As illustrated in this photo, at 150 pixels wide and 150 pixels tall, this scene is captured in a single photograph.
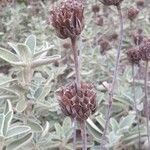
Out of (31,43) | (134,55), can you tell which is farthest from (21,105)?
(134,55)

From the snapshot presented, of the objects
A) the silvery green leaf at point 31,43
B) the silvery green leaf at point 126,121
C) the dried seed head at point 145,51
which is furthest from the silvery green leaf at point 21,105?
the dried seed head at point 145,51

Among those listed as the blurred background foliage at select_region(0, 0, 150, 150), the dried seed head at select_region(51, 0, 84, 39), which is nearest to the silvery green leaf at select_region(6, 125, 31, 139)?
the blurred background foliage at select_region(0, 0, 150, 150)

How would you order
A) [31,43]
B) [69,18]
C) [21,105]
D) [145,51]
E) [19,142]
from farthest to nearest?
[31,43], [21,105], [19,142], [145,51], [69,18]

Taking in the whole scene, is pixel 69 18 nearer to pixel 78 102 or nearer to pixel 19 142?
pixel 78 102

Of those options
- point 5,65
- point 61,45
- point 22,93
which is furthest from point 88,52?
point 22,93

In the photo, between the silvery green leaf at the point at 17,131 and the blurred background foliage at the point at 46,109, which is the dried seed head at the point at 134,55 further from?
the silvery green leaf at the point at 17,131

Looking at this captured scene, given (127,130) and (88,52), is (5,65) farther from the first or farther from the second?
(127,130)
